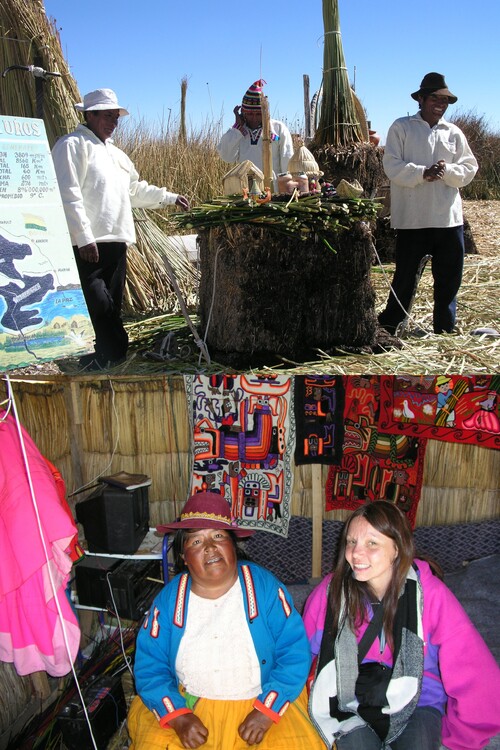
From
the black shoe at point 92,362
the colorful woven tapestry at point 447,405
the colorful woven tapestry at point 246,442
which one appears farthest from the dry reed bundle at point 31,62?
the colorful woven tapestry at point 447,405

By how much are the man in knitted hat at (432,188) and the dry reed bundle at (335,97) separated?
2343 millimetres

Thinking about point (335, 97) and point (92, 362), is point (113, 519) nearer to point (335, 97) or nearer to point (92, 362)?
point (92, 362)

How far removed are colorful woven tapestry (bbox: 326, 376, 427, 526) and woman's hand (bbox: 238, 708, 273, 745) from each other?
144 cm

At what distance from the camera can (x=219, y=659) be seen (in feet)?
7.12

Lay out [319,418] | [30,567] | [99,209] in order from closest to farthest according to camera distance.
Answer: [30,567], [319,418], [99,209]

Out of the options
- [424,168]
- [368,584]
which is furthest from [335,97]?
[368,584]

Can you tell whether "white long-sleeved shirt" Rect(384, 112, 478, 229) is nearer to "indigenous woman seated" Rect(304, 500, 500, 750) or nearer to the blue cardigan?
"indigenous woman seated" Rect(304, 500, 500, 750)

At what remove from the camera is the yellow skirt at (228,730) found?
81.3 inches

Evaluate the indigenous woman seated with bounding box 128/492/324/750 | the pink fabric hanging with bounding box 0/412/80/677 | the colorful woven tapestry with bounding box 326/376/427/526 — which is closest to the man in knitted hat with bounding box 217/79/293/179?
the colorful woven tapestry with bounding box 326/376/427/526

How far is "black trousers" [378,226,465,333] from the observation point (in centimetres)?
386

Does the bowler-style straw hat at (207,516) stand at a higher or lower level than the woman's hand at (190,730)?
higher

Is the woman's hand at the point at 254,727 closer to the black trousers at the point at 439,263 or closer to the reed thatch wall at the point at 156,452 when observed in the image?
the reed thatch wall at the point at 156,452

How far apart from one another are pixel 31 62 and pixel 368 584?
12.4ft

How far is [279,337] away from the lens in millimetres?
3424
